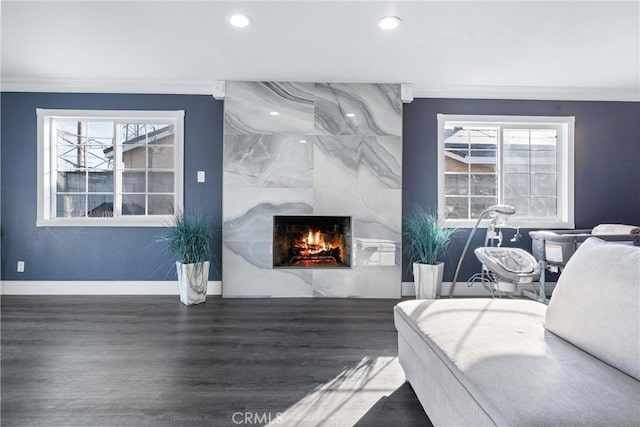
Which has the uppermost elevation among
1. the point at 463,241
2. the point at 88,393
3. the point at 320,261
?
the point at 463,241

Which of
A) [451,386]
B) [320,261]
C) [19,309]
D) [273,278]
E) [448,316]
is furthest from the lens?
[320,261]

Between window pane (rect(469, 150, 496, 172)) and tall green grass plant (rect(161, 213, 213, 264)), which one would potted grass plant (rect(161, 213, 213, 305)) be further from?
window pane (rect(469, 150, 496, 172))

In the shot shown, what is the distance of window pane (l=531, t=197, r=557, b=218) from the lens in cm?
409

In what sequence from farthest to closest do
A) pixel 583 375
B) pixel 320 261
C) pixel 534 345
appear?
pixel 320 261
pixel 534 345
pixel 583 375

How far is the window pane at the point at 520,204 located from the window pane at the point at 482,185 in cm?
21

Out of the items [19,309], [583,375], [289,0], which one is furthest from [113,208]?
[583,375]

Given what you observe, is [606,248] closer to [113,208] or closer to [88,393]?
[88,393]

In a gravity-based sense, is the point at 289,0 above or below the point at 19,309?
above

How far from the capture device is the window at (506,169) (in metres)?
4.07

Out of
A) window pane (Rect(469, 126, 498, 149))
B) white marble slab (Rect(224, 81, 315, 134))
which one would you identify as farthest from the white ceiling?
window pane (Rect(469, 126, 498, 149))

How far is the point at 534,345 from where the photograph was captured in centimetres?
128

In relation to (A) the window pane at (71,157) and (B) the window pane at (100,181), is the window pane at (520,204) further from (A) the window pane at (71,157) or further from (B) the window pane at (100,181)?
(A) the window pane at (71,157)

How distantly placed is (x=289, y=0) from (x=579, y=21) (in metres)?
2.20

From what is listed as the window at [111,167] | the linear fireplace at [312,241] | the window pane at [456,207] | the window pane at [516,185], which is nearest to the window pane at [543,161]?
the window pane at [516,185]
